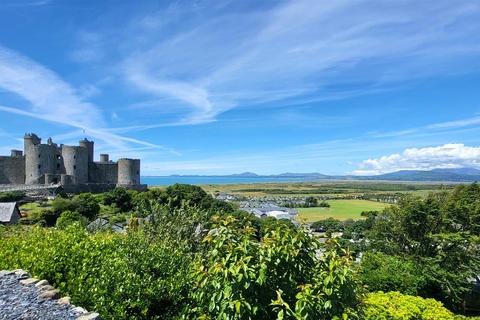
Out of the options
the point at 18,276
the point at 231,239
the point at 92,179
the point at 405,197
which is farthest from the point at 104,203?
the point at 231,239

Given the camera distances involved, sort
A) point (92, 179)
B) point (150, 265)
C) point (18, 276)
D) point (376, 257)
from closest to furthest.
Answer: point (18, 276)
point (150, 265)
point (376, 257)
point (92, 179)

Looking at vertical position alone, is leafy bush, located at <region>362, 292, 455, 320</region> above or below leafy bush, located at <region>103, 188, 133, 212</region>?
below

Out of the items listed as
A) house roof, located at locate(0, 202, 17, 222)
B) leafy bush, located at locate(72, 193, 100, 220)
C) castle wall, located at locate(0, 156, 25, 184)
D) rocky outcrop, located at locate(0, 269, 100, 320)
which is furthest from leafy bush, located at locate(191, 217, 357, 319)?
castle wall, located at locate(0, 156, 25, 184)

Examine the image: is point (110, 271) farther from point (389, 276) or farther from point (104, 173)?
point (104, 173)

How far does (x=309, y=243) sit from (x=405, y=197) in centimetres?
2408

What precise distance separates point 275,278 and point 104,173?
1936 inches

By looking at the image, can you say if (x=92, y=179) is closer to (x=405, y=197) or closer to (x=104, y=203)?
(x=104, y=203)

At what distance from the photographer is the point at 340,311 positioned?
5188 mm

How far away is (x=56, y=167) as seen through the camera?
4734cm

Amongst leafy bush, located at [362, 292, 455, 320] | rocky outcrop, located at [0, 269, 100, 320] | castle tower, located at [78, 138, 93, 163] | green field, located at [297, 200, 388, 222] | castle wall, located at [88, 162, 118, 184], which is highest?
castle tower, located at [78, 138, 93, 163]

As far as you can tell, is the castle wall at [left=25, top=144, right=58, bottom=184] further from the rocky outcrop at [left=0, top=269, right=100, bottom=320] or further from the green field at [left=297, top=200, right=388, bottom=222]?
the green field at [left=297, top=200, right=388, bottom=222]

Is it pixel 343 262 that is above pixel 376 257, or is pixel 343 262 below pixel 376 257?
above

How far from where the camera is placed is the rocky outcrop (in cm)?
579

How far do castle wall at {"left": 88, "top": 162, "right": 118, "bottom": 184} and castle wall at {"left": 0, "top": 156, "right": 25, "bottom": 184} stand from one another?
8095 millimetres
